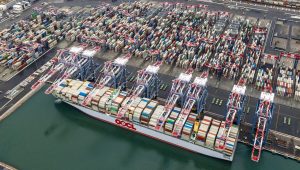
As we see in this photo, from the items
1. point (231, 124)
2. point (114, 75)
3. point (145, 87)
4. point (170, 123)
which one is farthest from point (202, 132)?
point (114, 75)

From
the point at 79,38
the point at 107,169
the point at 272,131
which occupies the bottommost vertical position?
the point at 107,169

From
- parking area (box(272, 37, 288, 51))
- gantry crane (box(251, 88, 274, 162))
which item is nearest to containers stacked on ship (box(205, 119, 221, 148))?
gantry crane (box(251, 88, 274, 162))

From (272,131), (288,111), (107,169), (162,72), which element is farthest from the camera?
(162,72)

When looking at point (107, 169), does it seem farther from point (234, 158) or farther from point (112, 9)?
point (112, 9)

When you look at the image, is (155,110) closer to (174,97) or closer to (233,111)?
(174,97)

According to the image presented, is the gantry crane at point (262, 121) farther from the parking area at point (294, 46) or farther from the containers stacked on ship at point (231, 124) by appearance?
the parking area at point (294, 46)

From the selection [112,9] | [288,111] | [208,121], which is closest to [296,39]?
[288,111]

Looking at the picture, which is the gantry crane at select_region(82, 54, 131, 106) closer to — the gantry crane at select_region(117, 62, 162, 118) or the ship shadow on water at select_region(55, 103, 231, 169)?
the gantry crane at select_region(117, 62, 162, 118)
